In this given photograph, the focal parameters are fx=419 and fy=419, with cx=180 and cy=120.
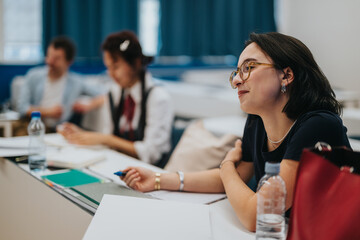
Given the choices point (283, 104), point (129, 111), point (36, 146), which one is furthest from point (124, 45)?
point (283, 104)

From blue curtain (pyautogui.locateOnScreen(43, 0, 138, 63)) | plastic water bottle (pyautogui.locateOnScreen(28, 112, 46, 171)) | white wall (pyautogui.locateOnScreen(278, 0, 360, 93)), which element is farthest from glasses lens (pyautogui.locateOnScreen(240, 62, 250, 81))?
white wall (pyautogui.locateOnScreen(278, 0, 360, 93))

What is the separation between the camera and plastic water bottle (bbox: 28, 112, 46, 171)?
5.80ft

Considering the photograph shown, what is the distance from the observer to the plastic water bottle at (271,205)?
3.50 feet

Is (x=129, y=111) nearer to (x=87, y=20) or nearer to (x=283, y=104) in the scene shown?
(x=283, y=104)

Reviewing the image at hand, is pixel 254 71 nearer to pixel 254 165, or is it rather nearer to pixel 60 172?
pixel 254 165

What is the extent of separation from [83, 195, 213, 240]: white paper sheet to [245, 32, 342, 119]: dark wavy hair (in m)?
0.43

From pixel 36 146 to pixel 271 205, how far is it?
1.19 metres

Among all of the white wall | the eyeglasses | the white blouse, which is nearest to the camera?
the eyeglasses

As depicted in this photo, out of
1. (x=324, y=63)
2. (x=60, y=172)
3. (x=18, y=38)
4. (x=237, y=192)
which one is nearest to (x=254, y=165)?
(x=237, y=192)

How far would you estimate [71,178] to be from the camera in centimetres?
163

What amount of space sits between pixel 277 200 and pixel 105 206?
497 millimetres

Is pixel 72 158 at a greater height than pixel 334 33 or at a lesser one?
lesser

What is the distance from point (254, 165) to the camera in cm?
145

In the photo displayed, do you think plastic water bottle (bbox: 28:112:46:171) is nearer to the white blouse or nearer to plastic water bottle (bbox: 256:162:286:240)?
the white blouse
